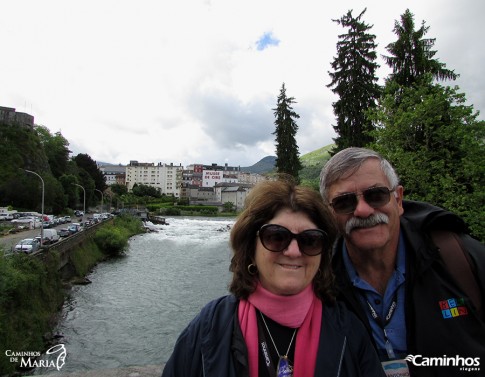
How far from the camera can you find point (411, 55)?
1739cm

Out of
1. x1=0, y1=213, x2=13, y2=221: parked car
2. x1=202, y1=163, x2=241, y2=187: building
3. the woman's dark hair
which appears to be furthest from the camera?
x1=202, y1=163, x2=241, y2=187: building

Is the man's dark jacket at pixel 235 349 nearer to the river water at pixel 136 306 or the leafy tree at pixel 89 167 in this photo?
the river water at pixel 136 306

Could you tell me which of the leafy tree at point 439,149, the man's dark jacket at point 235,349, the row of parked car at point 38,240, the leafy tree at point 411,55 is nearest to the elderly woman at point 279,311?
the man's dark jacket at point 235,349

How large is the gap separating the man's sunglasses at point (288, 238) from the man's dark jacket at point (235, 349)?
37 cm

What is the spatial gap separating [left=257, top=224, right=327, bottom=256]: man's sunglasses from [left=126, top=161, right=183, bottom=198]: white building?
16260cm

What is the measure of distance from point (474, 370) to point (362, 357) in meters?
0.72

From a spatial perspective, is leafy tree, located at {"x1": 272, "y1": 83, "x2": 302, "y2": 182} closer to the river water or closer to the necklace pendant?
the river water

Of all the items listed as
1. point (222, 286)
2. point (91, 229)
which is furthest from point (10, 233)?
point (222, 286)

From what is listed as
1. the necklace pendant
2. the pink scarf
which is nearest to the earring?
the pink scarf

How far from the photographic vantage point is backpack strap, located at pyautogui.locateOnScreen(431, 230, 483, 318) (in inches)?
80.7

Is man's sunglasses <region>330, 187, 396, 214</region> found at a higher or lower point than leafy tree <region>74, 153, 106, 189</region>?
lower

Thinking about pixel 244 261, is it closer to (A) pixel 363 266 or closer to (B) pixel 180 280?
(A) pixel 363 266

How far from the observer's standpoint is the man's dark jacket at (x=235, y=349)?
5.90 feet

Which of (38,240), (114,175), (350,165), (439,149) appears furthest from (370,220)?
(114,175)
